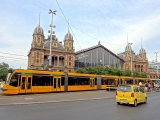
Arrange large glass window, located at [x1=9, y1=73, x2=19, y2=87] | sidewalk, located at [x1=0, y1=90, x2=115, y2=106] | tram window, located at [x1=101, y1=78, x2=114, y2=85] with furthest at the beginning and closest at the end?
1. tram window, located at [x1=101, y1=78, x2=114, y2=85]
2. large glass window, located at [x1=9, y1=73, x2=19, y2=87]
3. sidewalk, located at [x1=0, y1=90, x2=115, y2=106]

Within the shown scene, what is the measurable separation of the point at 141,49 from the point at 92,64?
144 ft

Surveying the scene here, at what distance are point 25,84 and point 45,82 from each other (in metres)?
3.19

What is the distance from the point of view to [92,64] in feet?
257

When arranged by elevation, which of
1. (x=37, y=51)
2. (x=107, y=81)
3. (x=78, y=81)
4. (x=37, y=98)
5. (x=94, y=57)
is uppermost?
(x=37, y=51)

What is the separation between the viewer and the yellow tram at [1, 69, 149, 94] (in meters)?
20.1

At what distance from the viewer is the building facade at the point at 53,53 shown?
221 feet

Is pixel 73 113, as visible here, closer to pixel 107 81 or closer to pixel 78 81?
pixel 78 81

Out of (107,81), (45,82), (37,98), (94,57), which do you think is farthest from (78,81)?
(94,57)

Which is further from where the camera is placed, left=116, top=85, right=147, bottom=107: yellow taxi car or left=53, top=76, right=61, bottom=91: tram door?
left=53, top=76, right=61, bottom=91: tram door

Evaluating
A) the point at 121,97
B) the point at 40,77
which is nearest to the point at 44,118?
the point at 121,97

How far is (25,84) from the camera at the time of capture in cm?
2109

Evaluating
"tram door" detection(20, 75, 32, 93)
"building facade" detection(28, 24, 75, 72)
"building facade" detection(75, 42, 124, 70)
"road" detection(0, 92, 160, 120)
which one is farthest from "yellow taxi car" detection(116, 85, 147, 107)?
"building facade" detection(75, 42, 124, 70)

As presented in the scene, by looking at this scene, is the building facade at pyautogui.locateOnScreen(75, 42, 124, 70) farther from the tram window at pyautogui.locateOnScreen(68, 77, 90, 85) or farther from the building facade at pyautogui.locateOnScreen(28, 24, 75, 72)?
the tram window at pyautogui.locateOnScreen(68, 77, 90, 85)

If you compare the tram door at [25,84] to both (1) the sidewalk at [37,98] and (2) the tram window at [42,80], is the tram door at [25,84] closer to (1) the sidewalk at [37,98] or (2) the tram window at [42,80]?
(2) the tram window at [42,80]
